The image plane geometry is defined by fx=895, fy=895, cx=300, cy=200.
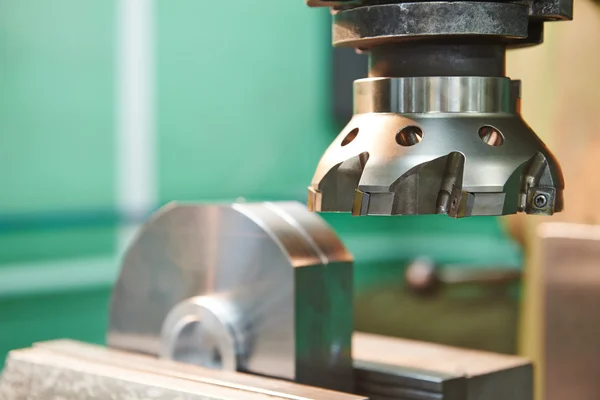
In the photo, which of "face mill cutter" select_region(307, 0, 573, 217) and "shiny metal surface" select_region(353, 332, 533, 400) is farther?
"shiny metal surface" select_region(353, 332, 533, 400)

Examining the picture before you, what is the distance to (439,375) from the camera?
2.45 feet

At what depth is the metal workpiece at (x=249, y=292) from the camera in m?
0.74

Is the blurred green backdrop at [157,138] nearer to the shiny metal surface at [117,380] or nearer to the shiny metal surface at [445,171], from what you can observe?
the shiny metal surface at [117,380]

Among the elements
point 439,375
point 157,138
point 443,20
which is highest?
point 443,20

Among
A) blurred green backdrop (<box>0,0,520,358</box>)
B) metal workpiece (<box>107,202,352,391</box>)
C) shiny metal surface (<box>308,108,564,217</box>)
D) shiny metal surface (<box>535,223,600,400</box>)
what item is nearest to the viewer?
shiny metal surface (<box>308,108,564,217</box>)

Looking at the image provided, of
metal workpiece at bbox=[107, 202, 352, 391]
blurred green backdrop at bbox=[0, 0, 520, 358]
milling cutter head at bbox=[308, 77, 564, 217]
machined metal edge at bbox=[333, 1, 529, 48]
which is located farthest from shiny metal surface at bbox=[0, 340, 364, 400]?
blurred green backdrop at bbox=[0, 0, 520, 358]

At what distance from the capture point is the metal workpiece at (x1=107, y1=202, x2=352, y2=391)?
2.44 ft

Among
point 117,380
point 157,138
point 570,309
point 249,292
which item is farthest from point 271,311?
point 157,138

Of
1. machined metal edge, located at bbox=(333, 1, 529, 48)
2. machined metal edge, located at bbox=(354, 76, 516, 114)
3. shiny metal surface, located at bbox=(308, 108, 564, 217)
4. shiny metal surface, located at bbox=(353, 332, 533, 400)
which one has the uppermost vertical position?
machined metal edge, located at bbox=(333, 1, 529, 48)

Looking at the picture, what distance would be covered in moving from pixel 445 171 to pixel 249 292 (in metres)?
0.24

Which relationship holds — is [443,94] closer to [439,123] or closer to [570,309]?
[439,123]

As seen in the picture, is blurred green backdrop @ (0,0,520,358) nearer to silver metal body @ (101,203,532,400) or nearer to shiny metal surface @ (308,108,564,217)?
silver metal body @ (101,203,532,400)

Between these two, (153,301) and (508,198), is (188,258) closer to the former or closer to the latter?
(153,301)

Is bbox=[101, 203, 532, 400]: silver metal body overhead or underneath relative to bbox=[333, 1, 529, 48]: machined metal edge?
underneath
